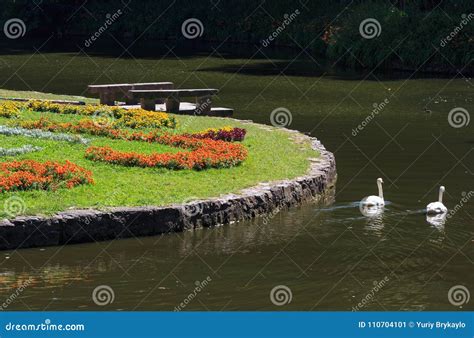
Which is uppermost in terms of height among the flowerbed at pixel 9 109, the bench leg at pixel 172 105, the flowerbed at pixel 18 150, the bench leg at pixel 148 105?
the bench leg at pixel 172 105

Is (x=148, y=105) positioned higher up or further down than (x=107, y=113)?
higher up

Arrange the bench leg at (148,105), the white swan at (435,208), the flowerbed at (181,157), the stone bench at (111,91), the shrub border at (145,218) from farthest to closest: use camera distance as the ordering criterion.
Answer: the stone bench at (111,91), the bench leg at (148,105), the flowerbed at (181,157), the white swan at (435,208), the shrub border at (145,218)

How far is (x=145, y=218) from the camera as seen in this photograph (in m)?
18.3

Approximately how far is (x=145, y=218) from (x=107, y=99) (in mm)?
14367

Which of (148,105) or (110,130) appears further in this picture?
(148,105)

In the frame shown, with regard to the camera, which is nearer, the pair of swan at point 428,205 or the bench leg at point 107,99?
the pair of swan at point 428,205

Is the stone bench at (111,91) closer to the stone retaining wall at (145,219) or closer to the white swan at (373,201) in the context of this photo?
the stone retaining wall at (145,219)

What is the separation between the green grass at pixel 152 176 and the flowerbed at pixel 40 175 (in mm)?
265

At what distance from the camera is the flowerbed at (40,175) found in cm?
1929

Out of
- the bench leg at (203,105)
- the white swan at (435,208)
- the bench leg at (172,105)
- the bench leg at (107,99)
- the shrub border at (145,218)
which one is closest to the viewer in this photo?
the shrub border at (145,218)

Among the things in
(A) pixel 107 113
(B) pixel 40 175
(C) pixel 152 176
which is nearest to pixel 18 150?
(B) pixel 40 175

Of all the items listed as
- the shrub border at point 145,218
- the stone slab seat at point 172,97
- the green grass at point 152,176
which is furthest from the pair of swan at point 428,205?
the stone slab seat at point 172,97

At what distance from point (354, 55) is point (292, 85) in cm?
886

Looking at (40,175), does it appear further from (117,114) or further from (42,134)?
(117,114)
